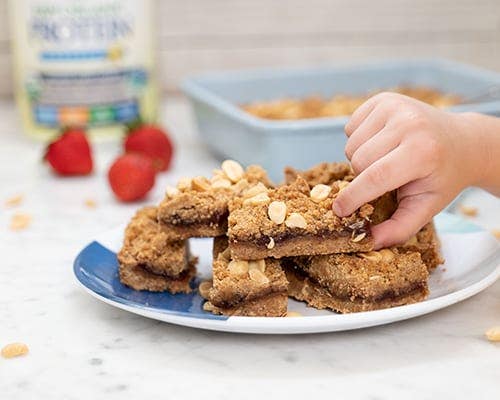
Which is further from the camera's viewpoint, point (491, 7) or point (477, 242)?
point (491, 7)

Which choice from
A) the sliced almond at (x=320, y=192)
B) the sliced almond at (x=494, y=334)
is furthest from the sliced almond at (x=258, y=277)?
the sliced almond at (x=494, y=334)

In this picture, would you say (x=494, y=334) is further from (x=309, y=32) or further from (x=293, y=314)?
(x=309, y=32)

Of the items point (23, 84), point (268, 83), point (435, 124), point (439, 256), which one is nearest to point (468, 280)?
point (439, 256)

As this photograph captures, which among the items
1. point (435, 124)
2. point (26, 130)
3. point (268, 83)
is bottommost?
point (26, 130)

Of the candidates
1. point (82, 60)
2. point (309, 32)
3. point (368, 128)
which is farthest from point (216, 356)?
point (309, 32)

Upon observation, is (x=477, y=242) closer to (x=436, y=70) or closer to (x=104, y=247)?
(x=104, y=247)

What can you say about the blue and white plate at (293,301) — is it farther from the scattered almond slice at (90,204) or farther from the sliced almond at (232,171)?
the scattered almond slice at (90,204)
